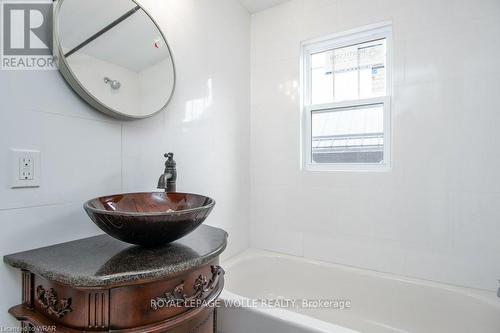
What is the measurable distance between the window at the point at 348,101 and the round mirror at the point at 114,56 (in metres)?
1.22

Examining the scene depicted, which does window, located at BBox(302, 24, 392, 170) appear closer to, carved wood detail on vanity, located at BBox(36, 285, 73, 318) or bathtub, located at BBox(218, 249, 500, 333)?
bathtub, located at BBox(218, 249, 500, 333)

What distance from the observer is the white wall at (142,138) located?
0.87m

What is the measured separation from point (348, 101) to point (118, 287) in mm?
1894

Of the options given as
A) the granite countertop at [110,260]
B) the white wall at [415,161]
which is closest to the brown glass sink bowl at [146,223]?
the granite countertop at [110,260]

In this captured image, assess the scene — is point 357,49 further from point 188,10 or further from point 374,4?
point 188,10

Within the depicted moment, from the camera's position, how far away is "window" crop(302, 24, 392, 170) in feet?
6.12

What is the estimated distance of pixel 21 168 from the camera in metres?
0.87

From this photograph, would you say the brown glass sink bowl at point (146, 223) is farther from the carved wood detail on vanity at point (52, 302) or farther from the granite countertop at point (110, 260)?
the carved wood detail on vanity at point (52, 302)

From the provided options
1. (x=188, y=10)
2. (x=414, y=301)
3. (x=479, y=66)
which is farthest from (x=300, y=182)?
(x=188, y=10)

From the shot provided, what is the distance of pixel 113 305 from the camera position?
680 millimetres

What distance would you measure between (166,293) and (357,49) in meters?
2.10

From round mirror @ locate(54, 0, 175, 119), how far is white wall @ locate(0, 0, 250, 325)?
7 centimetres

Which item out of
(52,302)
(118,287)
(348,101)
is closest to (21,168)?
(52,302)

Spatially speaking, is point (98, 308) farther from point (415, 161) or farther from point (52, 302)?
point (415, 161)
